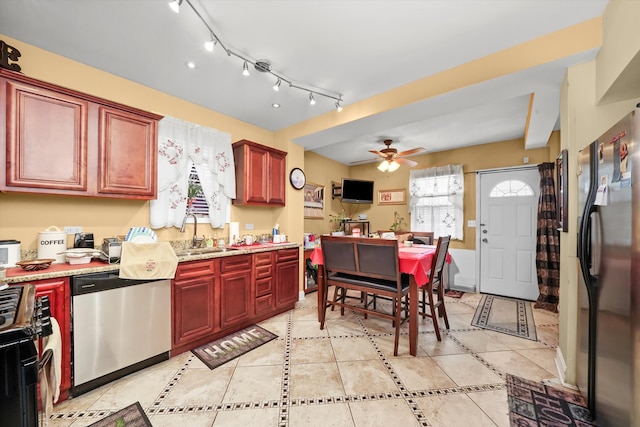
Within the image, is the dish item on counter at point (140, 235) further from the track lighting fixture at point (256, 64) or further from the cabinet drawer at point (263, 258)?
the track lighting fixture at point (256, 64)

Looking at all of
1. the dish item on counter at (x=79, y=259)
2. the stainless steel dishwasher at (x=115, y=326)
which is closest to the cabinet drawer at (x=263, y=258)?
the stainless steel dishwasher at (x=115, y=326)

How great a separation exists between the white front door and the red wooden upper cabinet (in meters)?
3.45

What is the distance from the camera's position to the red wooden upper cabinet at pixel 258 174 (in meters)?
3.14

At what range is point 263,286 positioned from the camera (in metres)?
2.94

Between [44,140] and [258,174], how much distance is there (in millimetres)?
1898

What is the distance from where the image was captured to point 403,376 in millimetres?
1935

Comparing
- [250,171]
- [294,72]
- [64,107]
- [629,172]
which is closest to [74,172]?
[64,107]

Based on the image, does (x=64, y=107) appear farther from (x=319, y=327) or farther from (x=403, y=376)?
(x=403, y=376)

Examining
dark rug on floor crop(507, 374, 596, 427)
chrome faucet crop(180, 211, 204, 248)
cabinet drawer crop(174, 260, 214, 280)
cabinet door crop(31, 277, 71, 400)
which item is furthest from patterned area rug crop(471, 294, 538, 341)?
cabinet door crop(31, 277, 71, 400)

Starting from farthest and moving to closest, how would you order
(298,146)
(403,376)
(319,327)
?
(298,146), (319,327), (403,376)

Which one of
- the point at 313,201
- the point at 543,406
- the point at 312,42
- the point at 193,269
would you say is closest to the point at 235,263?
the point at 193,269

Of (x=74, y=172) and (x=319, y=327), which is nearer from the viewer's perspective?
(x=74, y=172)

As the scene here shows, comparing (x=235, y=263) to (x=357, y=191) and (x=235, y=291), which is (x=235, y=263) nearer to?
(x=235, y=291)

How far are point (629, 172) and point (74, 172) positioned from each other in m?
3.42
